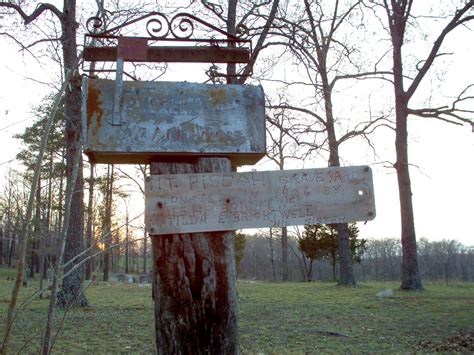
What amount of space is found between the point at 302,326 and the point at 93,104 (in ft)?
22.1

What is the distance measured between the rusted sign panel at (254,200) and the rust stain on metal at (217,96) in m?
0.35

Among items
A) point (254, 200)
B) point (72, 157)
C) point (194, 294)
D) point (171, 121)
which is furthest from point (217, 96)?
point (72, 157)

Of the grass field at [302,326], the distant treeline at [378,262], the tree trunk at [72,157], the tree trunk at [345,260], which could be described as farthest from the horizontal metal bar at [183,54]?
the distant treeline at [378,262]

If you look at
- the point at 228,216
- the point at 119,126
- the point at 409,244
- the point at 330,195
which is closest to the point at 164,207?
the point at 228,216

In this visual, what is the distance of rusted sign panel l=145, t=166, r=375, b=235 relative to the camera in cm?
203

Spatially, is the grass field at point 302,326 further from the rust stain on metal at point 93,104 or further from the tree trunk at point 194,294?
the rust stain on metal at point 93,104

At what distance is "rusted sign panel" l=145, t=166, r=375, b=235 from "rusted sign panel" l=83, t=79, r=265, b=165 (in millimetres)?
141

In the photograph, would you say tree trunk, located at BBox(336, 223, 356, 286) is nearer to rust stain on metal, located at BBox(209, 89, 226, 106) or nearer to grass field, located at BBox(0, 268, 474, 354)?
grass field, located at BBox(0, 268, 474, 354)

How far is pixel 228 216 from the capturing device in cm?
205

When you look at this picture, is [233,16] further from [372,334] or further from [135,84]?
[135,84]

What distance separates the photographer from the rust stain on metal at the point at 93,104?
2057 millimetres

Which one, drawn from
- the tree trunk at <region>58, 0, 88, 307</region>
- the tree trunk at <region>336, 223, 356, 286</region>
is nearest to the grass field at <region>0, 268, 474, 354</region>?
the tree trunk at <region>58, 0, 88, 307</region>

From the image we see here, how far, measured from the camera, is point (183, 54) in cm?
232

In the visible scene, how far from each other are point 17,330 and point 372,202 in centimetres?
733
